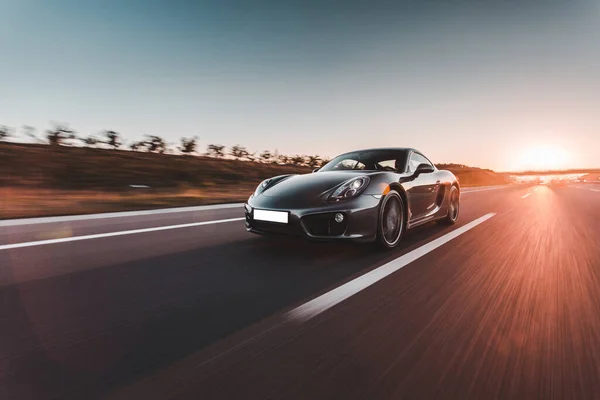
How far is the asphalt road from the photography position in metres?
1.91

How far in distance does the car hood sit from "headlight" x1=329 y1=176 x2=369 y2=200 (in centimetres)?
10

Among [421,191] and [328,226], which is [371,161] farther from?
[328,226]

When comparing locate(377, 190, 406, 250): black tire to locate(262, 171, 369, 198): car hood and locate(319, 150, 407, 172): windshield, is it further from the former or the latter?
locate(319, 150, 407, 172): windshield

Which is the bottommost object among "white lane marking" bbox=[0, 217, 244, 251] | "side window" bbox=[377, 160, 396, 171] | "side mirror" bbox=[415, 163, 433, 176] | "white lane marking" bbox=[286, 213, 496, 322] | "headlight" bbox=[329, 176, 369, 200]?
"white lane marking" bbox=[286, 213, 496, 322]

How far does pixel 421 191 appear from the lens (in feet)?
20.3

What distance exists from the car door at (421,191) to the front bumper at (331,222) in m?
1.13

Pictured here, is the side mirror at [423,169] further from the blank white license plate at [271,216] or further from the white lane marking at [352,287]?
the blank white license plate at [271,216]

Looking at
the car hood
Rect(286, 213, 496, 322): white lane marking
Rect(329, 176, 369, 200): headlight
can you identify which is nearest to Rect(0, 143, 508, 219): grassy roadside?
the car hood

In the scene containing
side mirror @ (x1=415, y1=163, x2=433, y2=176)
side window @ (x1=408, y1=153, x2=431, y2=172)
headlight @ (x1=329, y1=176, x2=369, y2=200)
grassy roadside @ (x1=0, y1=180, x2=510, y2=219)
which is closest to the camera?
headlight @ (x1=329, y1=176, x2=369, y2=200)

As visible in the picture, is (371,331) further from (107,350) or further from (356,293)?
(107,350)

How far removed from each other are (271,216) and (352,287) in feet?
5.39

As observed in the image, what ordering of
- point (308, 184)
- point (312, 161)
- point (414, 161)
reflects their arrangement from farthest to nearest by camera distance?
point (312, 161), point (414, 161), point (308, 184)

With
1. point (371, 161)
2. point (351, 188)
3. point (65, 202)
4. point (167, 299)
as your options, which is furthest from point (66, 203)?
point (167, 299)

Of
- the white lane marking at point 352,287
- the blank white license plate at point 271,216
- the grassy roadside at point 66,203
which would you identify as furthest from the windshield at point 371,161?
the grassy roadside at point 66,203
